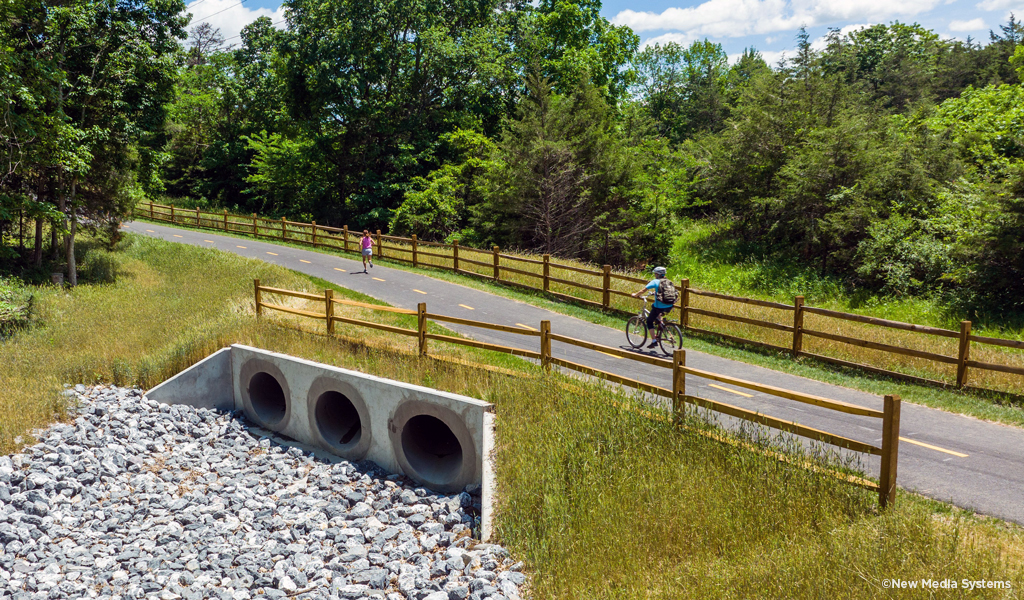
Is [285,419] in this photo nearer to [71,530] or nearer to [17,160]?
[71,530]

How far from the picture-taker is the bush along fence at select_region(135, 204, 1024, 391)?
11320 millimetres

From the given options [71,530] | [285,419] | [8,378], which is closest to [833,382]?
[285,419]

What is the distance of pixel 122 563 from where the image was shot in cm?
841

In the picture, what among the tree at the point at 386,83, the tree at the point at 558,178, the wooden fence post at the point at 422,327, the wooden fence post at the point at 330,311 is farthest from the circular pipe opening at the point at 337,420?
the tree at the point at 386,83

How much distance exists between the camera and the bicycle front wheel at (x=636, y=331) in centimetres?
1393

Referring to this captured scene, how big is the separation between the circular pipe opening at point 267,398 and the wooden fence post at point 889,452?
407 inches

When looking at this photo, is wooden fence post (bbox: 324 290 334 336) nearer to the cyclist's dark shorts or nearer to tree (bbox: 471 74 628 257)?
the cyclist's dark shorts

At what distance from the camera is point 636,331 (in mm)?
14109

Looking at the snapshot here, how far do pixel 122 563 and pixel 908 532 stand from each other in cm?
892

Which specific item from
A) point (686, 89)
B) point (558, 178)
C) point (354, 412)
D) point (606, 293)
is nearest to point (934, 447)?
point (354, 412)

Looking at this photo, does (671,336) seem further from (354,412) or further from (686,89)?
(686,89)

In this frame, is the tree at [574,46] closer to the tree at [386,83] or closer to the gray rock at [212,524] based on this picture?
the tree at [386,83]

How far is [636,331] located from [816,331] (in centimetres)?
352

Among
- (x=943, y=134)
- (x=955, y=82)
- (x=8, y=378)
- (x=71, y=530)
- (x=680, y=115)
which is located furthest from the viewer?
(x=680, y=115)
